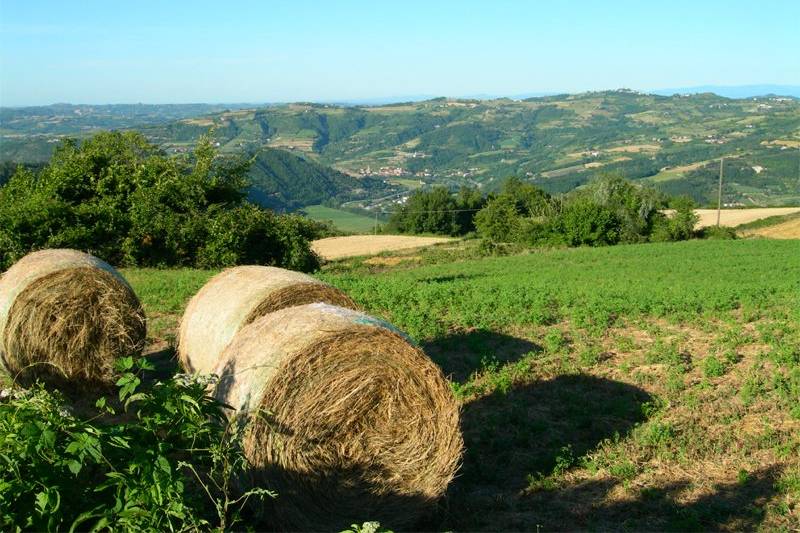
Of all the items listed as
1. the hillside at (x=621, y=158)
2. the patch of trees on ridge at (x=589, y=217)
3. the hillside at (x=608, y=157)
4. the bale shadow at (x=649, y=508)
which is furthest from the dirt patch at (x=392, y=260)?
the hillside at (x=608, y=157)

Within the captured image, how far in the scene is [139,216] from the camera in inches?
1082

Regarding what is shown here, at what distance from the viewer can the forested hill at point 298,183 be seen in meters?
122

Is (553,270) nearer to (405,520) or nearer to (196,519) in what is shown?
(405,520)

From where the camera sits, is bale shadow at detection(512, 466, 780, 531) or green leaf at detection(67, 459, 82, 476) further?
bale shadow at detection(512, 466, 780, 531)

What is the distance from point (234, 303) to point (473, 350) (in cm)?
438

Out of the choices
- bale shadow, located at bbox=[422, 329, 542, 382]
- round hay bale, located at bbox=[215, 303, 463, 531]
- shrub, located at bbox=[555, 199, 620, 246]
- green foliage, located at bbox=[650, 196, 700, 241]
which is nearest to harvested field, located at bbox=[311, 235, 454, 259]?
shrub, located at bbox=[555, 199, 620, 246]

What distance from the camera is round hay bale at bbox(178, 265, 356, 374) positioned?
29.4 ft

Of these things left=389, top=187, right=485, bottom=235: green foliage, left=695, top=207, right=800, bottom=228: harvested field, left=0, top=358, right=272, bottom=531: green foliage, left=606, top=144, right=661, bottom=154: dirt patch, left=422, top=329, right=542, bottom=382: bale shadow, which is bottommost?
left=389, top=187, right=485, bottom=235: green foliage

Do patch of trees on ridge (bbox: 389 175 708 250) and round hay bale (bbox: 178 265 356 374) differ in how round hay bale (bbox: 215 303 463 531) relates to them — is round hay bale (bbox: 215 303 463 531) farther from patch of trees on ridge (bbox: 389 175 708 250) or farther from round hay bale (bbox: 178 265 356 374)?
patch of trees on ridge (bbox: 389 175 708 250)

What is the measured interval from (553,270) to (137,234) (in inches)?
615

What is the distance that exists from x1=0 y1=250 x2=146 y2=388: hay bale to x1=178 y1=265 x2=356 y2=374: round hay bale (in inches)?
44.4

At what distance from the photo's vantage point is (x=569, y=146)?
619 feet

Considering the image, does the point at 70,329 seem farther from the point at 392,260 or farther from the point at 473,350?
the point at 392,260

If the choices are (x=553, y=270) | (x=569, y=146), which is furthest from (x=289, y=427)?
(x=569, y=146)
